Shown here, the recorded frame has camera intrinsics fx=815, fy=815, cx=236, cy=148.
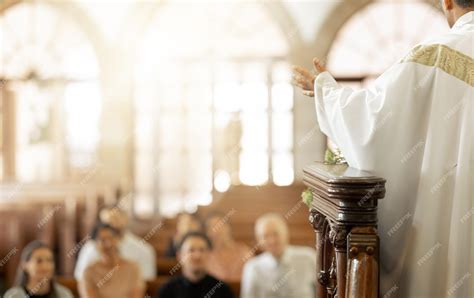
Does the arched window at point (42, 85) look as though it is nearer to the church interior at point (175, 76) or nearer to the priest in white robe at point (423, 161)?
the church interior at point (175, 76)

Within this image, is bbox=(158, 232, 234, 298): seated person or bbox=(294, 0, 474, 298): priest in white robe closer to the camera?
bbox=(294, 0, 474, 298): priest in white robe

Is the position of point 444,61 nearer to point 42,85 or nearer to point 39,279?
point 39,279

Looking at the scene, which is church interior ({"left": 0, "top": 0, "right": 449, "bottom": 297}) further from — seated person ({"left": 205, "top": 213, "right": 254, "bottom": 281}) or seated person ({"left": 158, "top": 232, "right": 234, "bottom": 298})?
seated person ({"left": 158, "top": 232, "right": 234, "bottom": 298})

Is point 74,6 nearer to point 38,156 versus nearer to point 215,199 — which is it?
point 38,156

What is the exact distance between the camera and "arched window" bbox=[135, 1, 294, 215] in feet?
43.0

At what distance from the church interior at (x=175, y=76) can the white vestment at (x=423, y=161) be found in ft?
31.7

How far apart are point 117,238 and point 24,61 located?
25.5 ft

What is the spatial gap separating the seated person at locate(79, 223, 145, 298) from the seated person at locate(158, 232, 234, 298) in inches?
11.4

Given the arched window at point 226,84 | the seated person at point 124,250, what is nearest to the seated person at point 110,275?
the seated person at point 124,250

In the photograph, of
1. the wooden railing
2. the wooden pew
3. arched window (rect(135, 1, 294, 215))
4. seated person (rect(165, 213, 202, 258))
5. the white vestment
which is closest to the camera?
the wooden railing

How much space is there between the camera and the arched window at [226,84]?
13.1 metres

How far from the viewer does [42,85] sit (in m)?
13.4

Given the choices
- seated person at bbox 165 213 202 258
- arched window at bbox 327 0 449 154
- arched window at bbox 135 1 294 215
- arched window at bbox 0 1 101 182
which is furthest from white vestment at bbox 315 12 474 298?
arched window at bbox 0 1 101 182

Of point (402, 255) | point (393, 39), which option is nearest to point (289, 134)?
point (393, 39)
